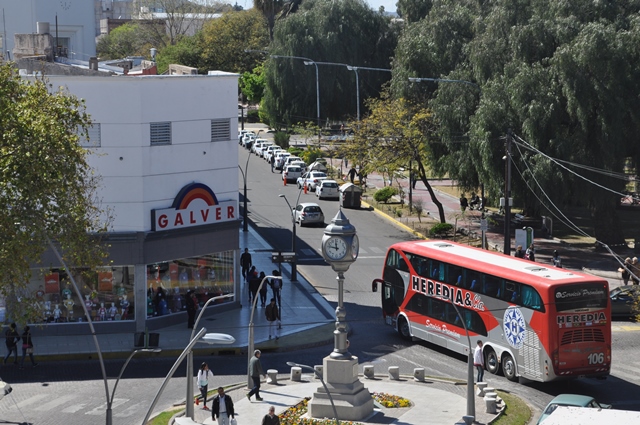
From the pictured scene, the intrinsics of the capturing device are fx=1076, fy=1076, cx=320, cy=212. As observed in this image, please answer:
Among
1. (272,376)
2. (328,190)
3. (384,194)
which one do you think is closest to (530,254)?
(272,376)

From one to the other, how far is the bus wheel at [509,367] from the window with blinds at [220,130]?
14.9m

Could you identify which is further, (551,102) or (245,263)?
(551,102)

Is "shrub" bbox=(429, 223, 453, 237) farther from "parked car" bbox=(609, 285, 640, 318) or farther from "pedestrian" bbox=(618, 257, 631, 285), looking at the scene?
"parked car" bbox=(609, 285, 640, 318)

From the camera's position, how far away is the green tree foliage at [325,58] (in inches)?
3543

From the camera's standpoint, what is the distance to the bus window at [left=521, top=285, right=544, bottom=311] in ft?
105

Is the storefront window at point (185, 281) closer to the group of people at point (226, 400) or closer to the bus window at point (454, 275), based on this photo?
the group of people at point (226, 400)

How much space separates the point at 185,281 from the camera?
1665 inches

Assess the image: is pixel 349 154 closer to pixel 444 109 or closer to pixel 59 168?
pixel 444 109

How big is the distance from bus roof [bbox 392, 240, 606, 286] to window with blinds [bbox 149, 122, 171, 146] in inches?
380

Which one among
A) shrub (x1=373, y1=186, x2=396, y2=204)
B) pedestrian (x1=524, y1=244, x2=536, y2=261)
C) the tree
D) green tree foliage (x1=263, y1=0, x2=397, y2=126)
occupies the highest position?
green tree foliage (x1=263, y1=0, x2=397, y2=126)

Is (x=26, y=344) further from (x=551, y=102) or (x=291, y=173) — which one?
(x=291, y=173)

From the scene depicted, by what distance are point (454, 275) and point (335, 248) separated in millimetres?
8039

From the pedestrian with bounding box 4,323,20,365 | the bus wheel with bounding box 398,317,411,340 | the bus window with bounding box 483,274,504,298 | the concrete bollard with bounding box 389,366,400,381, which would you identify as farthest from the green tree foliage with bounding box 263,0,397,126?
the concrete bollard with bounding box 389,366,400,381

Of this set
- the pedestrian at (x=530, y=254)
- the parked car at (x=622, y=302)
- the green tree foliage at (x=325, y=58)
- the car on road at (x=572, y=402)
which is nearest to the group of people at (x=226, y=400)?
the car on road at (x=572, y=402)
